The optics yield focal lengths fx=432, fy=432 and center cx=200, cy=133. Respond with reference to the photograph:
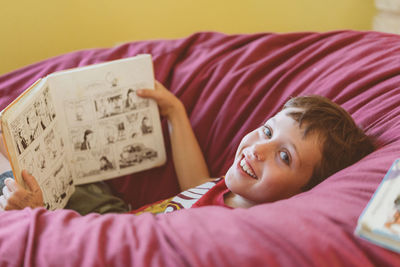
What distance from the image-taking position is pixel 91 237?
1.85ft

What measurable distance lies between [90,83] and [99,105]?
0.19ft

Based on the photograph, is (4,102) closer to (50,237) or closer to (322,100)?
(50,237)

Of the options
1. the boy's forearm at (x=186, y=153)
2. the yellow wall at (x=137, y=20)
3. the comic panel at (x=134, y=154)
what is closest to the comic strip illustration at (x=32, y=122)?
the comic panel at (x=134, y=154)

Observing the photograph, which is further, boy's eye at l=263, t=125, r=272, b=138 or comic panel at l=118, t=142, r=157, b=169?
comic panel at l=118, t=142, r=157, b=169

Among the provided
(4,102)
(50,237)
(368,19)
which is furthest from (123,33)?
(50,237)

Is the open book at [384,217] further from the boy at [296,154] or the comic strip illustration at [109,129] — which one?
the comic strip illustration at [109,129]

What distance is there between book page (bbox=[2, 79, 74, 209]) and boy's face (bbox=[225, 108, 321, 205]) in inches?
14.8

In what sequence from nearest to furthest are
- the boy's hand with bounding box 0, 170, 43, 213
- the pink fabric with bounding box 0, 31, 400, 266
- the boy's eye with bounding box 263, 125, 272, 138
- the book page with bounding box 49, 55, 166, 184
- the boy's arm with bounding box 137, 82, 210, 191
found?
1. the pink fabric with bounding box 0, 31, 400, 266
2. the boy's hand with bounding box 0, 170, 43, 213
3. the boy's eye with bounding box 263, 125, 272, 138
4. the book page with bounding box 49, 55, 166, 184
5. the boy's arm with bounding box 137, 82, 210, 191

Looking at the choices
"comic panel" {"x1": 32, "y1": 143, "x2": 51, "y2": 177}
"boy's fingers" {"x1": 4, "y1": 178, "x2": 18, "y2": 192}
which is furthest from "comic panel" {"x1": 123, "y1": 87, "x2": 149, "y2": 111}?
"boy's fingers" {"x1": 4, "y1": 178, "x2": 18, "y2": 192}

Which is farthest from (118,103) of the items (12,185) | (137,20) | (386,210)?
(137,20)

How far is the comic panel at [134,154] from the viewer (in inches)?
42.5

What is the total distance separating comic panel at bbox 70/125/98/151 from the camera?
1.01 meters

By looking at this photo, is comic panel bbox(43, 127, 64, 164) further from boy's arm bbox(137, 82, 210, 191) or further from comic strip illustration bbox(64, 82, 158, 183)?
boy's arm bbox(137, 82, 210, 191)

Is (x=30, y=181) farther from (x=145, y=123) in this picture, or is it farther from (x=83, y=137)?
(x=145, y=123)
